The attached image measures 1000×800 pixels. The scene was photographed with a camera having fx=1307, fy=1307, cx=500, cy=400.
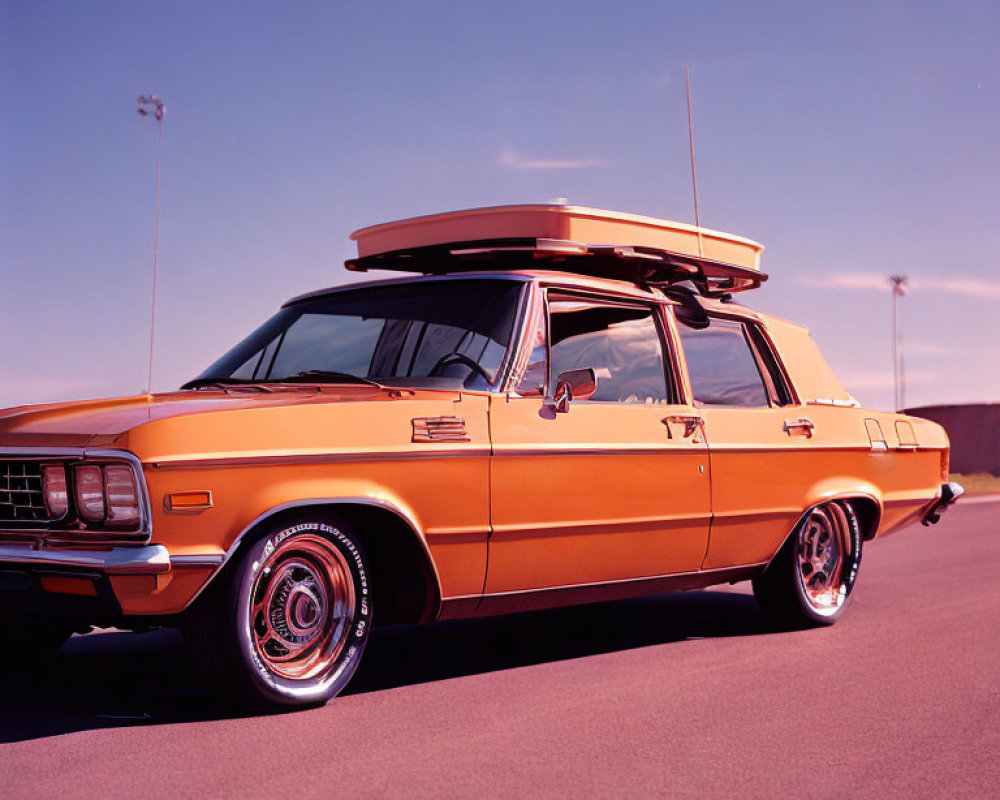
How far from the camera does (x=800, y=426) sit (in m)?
7.68

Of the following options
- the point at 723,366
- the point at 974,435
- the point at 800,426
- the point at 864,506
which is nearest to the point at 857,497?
the point at 864,506

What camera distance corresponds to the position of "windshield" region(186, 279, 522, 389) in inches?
235

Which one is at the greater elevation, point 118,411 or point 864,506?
point 118,411

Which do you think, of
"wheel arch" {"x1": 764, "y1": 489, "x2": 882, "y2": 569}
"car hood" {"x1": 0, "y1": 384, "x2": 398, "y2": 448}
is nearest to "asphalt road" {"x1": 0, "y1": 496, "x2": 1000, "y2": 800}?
"wheel arch" {"x1": 764, "y1": 489, "x2": 882, "y2": 569}

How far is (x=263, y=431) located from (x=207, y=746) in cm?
116

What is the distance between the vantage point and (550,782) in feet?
13.8

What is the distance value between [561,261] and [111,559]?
325cm

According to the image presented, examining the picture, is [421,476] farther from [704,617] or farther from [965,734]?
[704,617]

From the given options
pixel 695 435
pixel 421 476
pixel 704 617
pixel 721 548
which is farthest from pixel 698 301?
pixel 421 476

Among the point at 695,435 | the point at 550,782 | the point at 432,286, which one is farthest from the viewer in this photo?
the point at 695,435

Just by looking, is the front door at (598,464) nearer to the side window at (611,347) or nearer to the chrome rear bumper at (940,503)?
the side window at (611,347)

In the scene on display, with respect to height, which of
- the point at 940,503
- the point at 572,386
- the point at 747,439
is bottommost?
the point at 940,503

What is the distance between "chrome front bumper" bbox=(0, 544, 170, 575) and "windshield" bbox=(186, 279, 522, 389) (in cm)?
157

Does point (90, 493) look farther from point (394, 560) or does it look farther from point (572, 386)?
point (572, 386)
